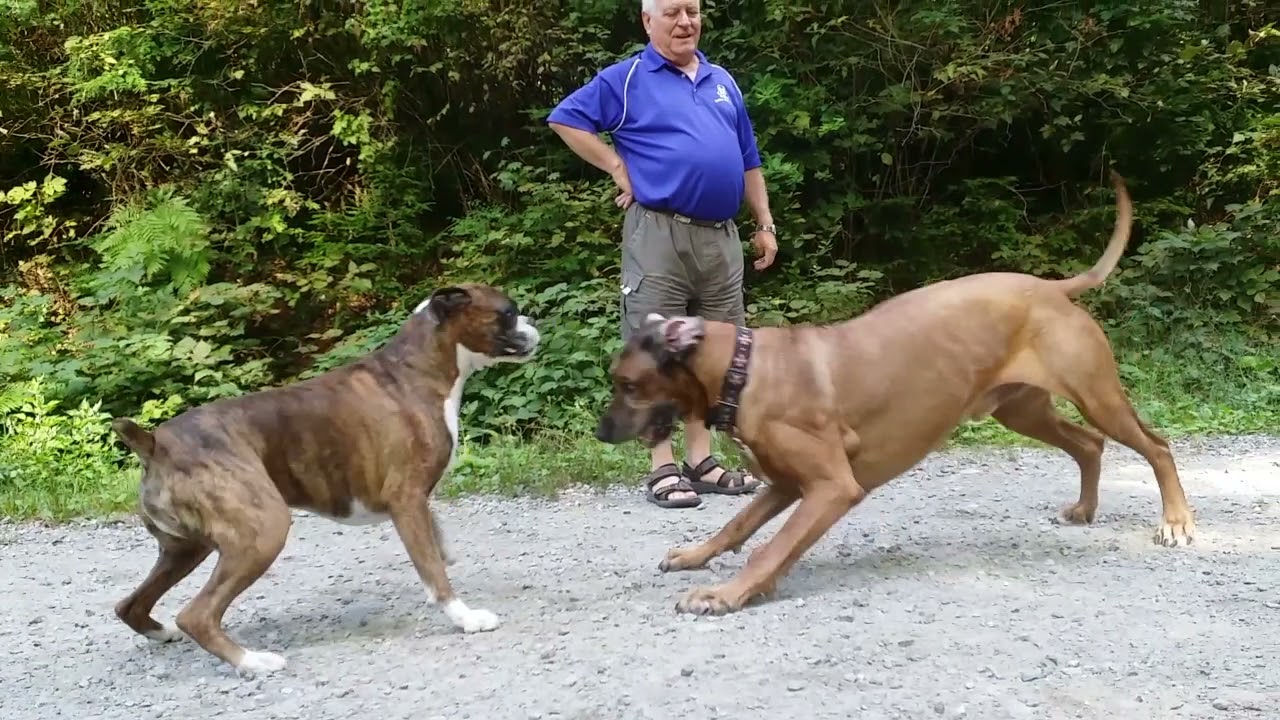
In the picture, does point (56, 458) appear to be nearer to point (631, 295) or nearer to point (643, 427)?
point (631, 295)

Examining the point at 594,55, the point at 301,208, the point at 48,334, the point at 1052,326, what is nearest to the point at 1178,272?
the point at 594,55

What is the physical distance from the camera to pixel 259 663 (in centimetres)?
386

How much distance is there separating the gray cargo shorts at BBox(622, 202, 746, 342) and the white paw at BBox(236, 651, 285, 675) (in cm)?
264

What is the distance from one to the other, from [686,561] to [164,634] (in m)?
2.18

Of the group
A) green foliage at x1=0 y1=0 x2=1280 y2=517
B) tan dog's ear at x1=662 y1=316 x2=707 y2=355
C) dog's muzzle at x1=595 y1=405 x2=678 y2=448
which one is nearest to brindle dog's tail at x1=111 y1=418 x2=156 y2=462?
dog's muzzle at x1=595 y1=405 x2=678 y2=448

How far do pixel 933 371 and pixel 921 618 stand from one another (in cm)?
111

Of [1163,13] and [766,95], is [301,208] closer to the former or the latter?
[766,95]

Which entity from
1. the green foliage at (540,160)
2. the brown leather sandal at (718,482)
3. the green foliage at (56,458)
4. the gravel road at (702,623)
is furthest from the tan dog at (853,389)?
the green foliage at (540,160)

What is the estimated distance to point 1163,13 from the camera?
11070 mm

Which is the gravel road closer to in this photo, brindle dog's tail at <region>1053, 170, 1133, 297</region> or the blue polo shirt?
brindle dog's tail at <region>1053, 170, 1133, 297</region>

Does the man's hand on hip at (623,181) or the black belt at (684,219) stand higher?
the man's hand on hip at (623,181)

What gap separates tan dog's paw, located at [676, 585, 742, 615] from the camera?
4281mm

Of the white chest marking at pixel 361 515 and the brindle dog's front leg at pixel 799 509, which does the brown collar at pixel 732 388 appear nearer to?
the brindle dog's front leg at pixel 799 509

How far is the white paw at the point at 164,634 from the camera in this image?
4.21m
